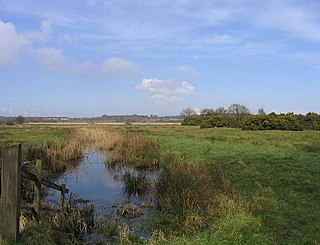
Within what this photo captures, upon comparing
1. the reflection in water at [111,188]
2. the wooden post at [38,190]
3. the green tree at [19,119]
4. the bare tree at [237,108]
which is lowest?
the reflection in water at [111,188]

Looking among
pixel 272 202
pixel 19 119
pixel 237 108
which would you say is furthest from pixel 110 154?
pixel 19 119

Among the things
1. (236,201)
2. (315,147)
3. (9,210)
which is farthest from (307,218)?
(315,147)

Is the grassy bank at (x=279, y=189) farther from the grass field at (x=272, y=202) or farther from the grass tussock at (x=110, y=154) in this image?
the grass tussock at (x=110, y=154)

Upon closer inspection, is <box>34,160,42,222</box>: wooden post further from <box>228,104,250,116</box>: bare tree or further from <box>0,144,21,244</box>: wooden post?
<box>228,104,250,116</box>: bare tree

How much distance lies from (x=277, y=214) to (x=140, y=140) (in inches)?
751

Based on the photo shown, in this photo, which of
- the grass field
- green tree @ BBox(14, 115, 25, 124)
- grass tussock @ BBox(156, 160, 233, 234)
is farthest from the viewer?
green tree @ BBox(14, 115, 25, 124)

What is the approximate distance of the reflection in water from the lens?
11.9 m

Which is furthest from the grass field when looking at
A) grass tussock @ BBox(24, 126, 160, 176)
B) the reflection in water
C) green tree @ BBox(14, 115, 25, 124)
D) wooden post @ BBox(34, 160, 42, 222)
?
green tree @ BBox(14, 115, 25, 124)

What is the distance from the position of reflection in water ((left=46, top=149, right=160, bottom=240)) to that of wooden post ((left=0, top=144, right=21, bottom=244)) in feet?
17.3

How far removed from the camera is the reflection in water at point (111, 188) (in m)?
11.9

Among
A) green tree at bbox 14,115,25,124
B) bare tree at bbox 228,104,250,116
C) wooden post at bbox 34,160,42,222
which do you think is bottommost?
wooden post at bbox 34,160,42,222

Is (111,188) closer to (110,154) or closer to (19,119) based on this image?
(110,154)

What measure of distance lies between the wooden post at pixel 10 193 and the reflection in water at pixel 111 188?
526 cm

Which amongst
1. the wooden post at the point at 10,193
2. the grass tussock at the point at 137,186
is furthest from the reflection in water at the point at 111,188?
the wooden post at the point at 10,193
